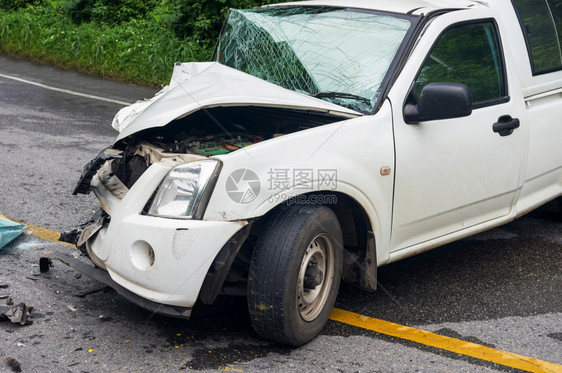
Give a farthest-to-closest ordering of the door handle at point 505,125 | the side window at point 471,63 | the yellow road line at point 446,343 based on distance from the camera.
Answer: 1. the door handle at point 505,125
2. the side window at point 471,63
3. the yellow road line at point 446,343

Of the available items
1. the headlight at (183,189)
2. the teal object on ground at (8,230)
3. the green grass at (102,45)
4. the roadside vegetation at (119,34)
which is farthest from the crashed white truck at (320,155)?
the roadside vegetation at (119,34)

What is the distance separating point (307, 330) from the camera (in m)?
4.19

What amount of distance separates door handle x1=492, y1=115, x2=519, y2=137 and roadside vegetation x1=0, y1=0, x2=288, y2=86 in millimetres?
7588

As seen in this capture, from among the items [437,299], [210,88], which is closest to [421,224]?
[437,299]

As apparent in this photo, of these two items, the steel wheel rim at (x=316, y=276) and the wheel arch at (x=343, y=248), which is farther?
the steel wheel rim at (x=316, y=276)

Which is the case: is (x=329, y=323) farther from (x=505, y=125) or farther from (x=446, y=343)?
(x=505, y=125)

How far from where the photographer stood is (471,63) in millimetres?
5121

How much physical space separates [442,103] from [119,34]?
1022cm

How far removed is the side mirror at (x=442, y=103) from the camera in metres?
4.42

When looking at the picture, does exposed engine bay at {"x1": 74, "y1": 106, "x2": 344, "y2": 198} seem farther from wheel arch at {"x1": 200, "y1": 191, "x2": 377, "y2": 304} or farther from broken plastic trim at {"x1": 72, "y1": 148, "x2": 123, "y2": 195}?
wheel arch at {"x1": 200, "y1": 191, "x2": 377, "y2": 304}

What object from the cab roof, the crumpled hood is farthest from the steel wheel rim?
the cab roof

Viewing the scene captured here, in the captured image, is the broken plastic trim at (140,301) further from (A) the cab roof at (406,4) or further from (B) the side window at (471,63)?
(A) the cab roof at (406,4)

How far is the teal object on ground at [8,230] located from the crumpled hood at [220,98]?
129 centimetres

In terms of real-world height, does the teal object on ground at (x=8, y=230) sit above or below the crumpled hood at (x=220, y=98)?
below
